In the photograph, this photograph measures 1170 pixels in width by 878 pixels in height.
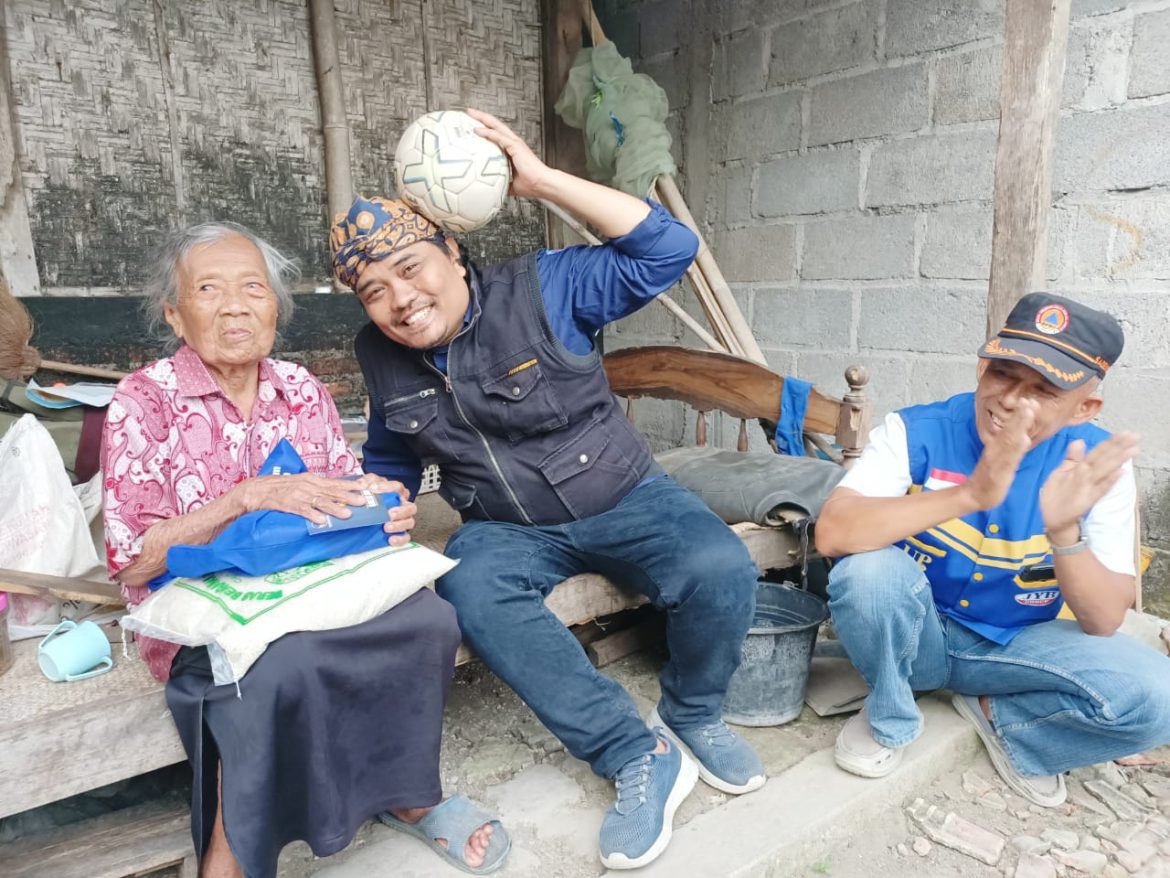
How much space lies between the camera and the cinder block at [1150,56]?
2.82m

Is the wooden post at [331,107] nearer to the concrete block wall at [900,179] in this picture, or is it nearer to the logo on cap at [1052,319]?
the concrete block wall at [900,179]

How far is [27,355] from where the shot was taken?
9.16 ft

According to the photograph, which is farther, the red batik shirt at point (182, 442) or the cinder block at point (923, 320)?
the cinder block at point (923, 320)

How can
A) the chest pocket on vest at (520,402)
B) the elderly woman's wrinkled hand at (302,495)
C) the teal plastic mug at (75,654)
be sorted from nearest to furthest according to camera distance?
the elderly woman's wrinkled hand at (302,495), the teal plastic mug at (75,654), the chest pocket on vest at (520,402)

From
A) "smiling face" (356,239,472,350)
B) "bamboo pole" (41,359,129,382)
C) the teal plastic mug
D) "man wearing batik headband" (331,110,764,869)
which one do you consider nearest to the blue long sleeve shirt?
"man wearing batik headband" (331,110,764,869)

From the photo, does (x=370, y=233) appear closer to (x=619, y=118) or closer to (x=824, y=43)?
(x=619, y=118)

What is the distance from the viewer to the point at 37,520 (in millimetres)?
2129

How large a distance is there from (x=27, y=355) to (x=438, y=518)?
156cm

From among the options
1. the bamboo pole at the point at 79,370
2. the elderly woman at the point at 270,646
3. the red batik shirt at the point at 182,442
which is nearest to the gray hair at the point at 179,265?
the elderly woman at the point at 270,646

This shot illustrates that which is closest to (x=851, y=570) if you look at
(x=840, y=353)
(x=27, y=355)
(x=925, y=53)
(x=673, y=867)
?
(x=673, y=867)

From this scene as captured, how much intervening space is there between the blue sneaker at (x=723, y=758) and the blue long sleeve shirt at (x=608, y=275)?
1.13 m

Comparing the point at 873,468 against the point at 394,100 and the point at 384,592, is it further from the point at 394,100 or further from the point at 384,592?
the point at 394,100

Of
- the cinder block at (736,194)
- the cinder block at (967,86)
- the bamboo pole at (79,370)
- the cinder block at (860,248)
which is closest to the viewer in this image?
the bamboo pole at (79,370)

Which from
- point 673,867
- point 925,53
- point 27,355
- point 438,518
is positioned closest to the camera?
point 673,867
